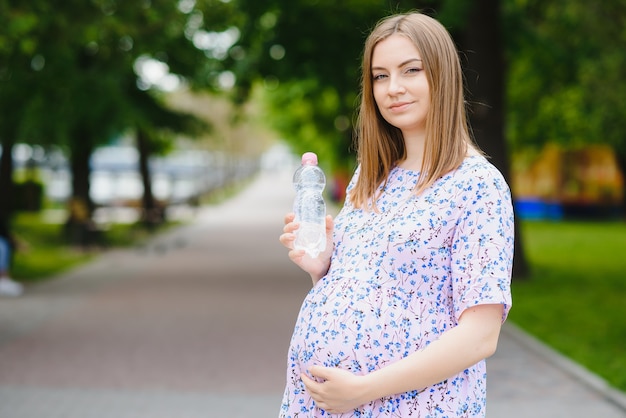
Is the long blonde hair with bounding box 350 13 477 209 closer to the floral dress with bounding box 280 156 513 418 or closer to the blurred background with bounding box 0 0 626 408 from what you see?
the floral dress with bounding box 280 156 513 418

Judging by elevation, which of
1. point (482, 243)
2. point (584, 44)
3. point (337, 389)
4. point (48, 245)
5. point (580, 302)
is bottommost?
point (48, 245)

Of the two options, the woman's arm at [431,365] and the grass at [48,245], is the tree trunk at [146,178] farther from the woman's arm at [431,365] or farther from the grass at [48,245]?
the woman's arm at [431,365]

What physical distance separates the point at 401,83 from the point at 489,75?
13605 mm

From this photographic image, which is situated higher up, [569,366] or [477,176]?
[477,176]

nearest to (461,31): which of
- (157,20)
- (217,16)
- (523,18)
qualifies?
(523,18)

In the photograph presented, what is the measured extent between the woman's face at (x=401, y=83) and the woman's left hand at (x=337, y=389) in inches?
26.0

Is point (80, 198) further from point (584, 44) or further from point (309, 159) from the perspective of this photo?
point (309, 159)

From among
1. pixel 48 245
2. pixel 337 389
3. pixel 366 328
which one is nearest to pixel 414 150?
pixel 366 328

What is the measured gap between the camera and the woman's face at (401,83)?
7.99 ft

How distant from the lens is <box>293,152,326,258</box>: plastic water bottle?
255 centimetres

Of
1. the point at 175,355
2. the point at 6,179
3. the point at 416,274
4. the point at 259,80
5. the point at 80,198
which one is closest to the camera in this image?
the point at 416,274

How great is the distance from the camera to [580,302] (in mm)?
13828

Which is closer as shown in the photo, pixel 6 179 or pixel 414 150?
pixel 414 150

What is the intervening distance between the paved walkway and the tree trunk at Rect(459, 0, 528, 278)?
378cm
